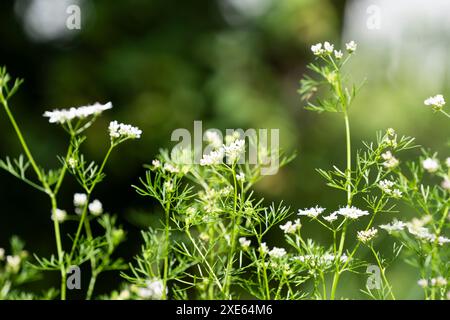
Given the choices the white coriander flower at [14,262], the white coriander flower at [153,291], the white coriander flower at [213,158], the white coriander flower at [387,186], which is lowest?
the white coriander flower at [153,291]

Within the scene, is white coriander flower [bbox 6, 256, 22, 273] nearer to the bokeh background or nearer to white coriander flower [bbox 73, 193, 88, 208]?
white coriander flower [bbox 73, 193, 88, 208]

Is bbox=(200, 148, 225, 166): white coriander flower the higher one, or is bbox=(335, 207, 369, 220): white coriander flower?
bbox=(200, 148, 225, 166): white coriander flower

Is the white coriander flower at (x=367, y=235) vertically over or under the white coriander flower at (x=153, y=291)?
over

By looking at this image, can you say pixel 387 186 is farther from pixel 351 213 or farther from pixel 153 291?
pixel 153 291

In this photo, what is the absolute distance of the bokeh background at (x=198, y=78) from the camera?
156 inches

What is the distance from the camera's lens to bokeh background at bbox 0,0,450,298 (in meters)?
3.96

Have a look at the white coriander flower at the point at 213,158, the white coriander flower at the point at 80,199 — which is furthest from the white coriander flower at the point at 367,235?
the white coriander flower at the point at 80,199

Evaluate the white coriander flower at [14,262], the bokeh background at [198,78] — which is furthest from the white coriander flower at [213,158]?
the bokeh background at [198,78]

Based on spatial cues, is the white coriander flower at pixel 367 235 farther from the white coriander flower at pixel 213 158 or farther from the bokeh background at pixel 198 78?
the bokeh background at pixel 198 78

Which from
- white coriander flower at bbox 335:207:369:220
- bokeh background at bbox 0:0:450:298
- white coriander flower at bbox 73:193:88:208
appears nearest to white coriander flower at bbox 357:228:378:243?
white coriander flower at bbox 335:207:369:220

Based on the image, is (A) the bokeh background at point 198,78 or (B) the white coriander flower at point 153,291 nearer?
(B) the white coriander flower at point 153,291
